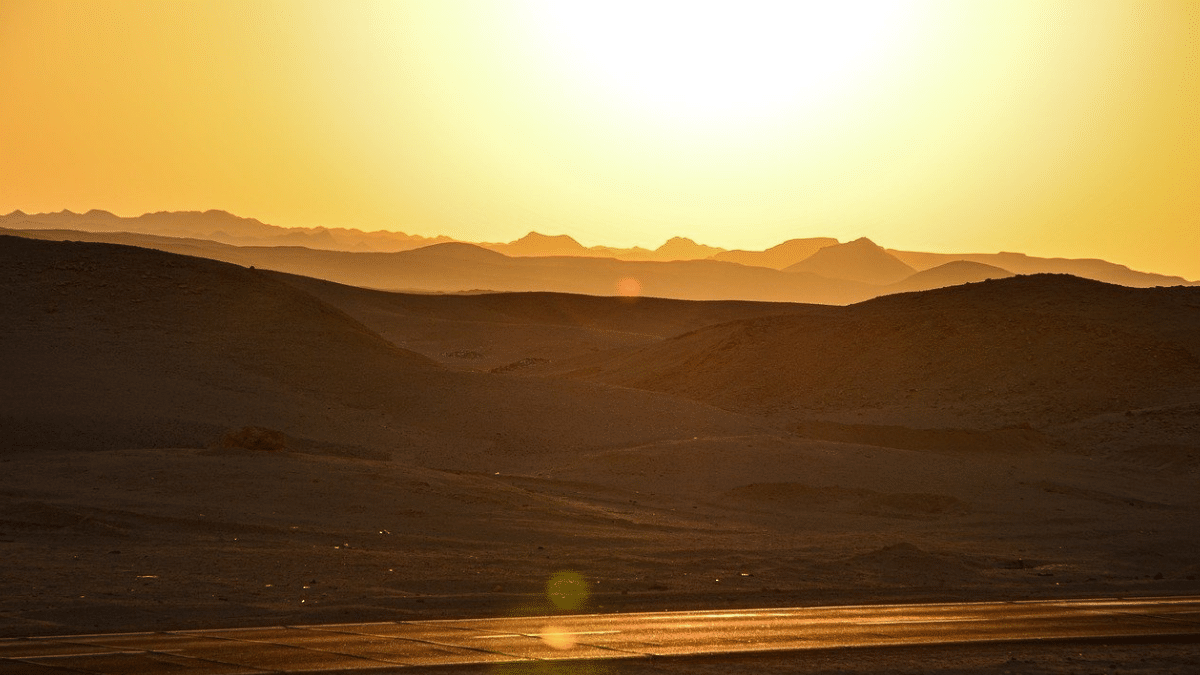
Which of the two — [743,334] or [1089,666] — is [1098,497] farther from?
[743,334]

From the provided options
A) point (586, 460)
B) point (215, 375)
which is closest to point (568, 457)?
point (586, 460)

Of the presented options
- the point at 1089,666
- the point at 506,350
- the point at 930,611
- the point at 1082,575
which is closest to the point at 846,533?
the point at 1082,575

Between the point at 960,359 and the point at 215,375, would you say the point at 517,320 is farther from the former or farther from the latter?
the point at 215,375

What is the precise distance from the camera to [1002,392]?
4816 cm

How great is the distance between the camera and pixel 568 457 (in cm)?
3719

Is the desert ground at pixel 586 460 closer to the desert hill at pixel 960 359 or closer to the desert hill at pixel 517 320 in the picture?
the desert hill at pixel 960 359

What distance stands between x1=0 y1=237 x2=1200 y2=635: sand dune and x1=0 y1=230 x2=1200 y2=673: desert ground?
0.12 metres

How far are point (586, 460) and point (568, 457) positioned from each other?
205 centimetres

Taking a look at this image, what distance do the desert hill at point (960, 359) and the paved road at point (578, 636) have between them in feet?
92.7

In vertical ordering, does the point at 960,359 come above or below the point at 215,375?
above

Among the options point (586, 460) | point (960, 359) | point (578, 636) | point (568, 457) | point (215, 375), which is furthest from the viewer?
point (960, 359)

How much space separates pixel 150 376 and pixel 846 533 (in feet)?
74.8

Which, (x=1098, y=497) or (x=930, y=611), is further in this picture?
(x=1098, y=497)

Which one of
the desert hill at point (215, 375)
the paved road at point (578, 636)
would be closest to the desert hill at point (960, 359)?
the desert hill at point (215, 375)
